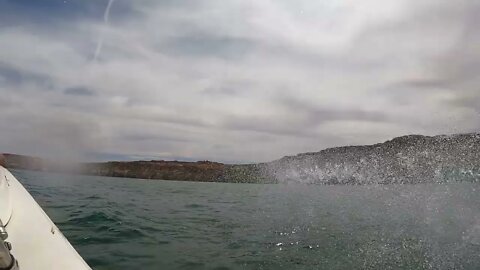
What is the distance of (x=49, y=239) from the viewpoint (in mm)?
5441

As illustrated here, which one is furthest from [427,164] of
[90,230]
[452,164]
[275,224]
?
[90,230]

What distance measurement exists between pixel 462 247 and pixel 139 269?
13249 mm

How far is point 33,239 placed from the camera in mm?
5305

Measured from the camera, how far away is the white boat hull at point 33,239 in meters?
4.73

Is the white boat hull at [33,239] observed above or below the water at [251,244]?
above

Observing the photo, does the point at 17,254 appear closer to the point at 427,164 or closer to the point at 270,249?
the point at 270,249

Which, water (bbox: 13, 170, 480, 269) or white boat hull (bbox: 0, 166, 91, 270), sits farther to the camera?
water (bbox: 13, 170, 480, 269)

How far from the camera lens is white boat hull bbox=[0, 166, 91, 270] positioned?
4.73 meters

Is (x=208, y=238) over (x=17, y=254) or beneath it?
beneath

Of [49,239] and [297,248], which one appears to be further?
[297,248]

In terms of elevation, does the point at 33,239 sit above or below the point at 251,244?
above

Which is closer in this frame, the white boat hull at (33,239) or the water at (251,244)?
the white boat hull at (33,239)

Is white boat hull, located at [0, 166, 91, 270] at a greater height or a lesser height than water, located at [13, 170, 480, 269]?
greater

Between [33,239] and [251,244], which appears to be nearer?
[33,239]
